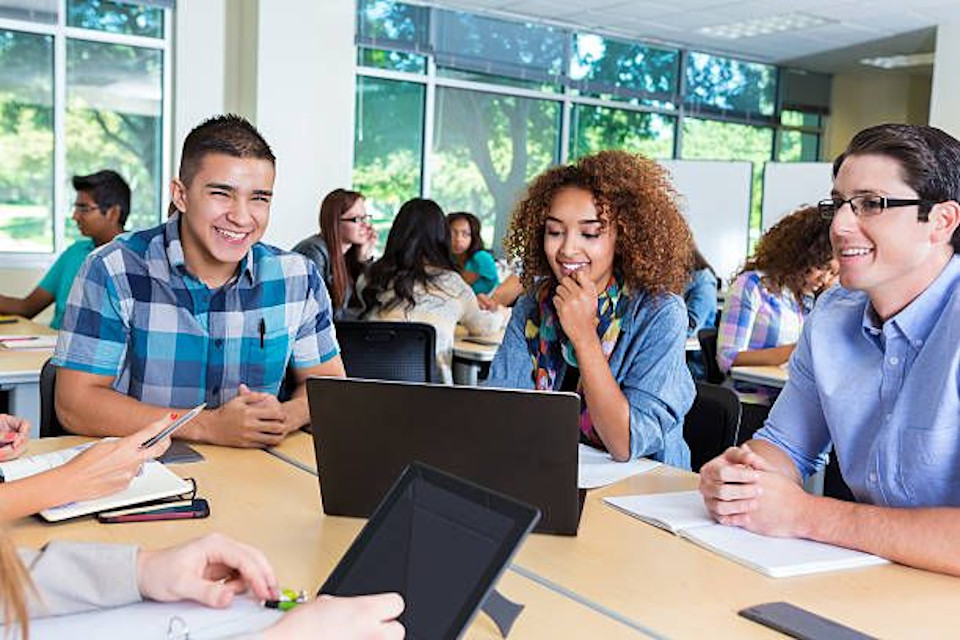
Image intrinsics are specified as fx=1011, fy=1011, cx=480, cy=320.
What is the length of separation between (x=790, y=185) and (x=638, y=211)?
7788 millimetres

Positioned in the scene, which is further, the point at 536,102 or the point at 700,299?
the point at 536,102

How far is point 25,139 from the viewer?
6574 mm

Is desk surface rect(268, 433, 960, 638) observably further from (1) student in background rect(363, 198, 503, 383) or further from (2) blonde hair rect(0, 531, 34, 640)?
(1) student in background rect(363, 198, 503, 383)

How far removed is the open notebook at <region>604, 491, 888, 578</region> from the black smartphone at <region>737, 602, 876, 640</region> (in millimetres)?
140

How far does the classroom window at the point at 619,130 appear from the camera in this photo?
9.52 metres

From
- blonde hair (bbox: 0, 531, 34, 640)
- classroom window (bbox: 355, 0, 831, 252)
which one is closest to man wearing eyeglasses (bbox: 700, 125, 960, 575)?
blonde hair (bbox: 0, 531, 34, 640)

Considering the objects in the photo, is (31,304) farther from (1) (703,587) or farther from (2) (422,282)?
(1) (703,587)

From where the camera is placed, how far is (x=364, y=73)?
26.3 ft

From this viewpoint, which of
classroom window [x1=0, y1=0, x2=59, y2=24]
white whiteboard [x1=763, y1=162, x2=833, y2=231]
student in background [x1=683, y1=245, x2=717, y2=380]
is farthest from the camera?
white whiteboard [x1=763, y1=162, x2=833, y2=231]

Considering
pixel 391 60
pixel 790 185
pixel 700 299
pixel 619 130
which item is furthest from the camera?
pixel 619 130

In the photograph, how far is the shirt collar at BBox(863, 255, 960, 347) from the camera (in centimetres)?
162

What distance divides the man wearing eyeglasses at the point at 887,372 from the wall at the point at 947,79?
7.69 metres

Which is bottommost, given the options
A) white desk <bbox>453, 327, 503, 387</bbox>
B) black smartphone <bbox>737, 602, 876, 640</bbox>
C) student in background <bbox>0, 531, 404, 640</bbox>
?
white desk <bbox>453, 327, 503, 387</bbox>

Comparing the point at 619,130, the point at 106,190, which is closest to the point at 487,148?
the point at 619,130
